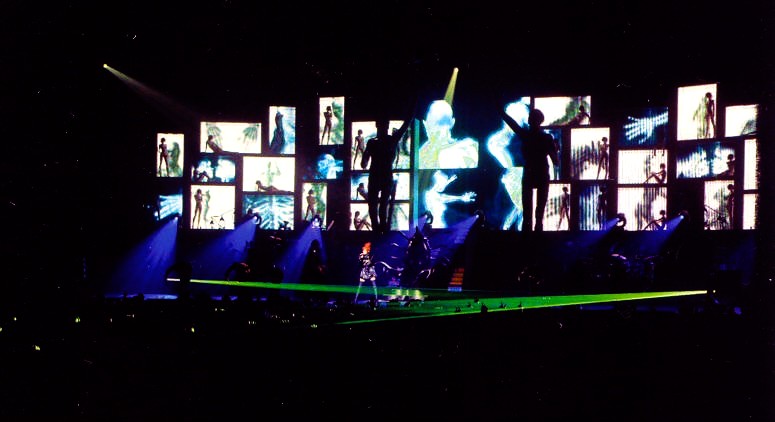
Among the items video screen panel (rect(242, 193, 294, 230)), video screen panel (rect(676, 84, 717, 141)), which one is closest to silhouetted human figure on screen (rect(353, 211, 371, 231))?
video screen panel (rect(242, 193, 294, 230))

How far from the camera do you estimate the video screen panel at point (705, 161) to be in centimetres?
1154

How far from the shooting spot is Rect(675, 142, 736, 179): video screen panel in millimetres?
11539

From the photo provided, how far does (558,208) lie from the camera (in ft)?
41.9

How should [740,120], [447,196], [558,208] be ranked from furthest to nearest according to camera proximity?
[447,196]
[558,208]
[740,120]

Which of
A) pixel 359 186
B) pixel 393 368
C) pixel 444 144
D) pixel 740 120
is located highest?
pixel 740 120

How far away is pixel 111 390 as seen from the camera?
12.8 feet

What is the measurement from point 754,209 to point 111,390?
Answer: 1121cm

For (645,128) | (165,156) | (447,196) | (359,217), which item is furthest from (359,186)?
(645,128)

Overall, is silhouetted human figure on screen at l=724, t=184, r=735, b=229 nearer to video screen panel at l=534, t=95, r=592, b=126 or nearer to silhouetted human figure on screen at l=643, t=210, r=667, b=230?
silhouetted human figure on screen at l=643, t=210, r=667, b=230

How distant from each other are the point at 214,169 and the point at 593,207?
28.3ft

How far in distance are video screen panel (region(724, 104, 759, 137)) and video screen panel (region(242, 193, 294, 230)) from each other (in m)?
9.26

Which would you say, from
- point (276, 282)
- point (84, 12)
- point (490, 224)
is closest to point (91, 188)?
point (84, 12)

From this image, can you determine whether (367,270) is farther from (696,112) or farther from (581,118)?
(696,112)

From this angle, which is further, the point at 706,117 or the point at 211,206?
the point at 211,206
